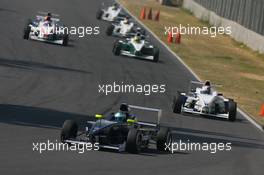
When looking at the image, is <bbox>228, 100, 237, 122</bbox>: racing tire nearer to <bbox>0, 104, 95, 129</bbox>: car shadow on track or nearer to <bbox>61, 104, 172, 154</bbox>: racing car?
<bbox>0, 104, 95, 129</bbox>: car shadow on track

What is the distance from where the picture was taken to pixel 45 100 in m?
31.1

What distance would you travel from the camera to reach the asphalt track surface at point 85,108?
21531mm

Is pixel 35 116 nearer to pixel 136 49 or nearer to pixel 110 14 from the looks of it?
pixel 136 49

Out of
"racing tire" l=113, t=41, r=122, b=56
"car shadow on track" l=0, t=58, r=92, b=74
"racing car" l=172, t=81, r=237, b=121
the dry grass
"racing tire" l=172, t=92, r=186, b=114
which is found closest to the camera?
"racing tire" l=172, t=92, r=186, b=114

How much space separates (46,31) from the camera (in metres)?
48.1

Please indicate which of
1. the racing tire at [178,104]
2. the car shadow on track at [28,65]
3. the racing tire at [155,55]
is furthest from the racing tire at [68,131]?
the racing tire at [155,55]

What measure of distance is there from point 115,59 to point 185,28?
24.2m

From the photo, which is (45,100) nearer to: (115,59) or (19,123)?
(19,123)

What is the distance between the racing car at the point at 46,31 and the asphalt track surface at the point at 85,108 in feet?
1.62

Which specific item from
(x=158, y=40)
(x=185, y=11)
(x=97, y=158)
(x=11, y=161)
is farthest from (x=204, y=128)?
(x=185, y=11)

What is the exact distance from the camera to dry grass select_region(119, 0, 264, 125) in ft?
136

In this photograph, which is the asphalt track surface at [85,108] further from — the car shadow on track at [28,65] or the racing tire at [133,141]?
the racing tire at [133,141]

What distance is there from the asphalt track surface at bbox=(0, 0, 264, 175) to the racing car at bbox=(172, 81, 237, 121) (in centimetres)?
39

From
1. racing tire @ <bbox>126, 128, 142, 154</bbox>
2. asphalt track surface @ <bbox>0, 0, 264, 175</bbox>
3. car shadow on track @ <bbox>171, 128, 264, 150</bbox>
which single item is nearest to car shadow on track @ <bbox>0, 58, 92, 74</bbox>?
asphalt track surface @ <bbox>0, 0, 264, 175</bbox>
